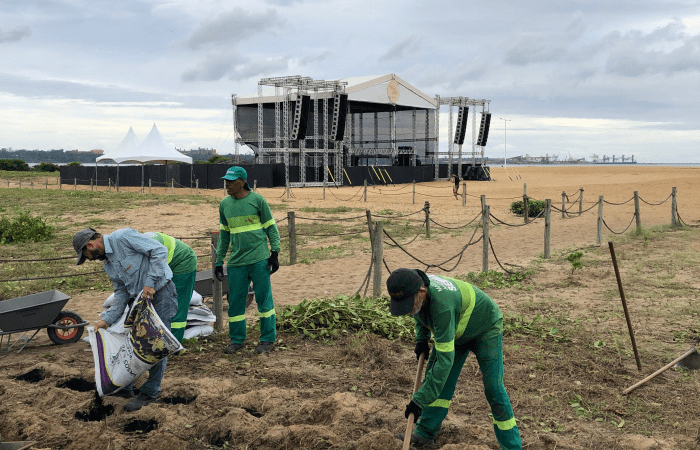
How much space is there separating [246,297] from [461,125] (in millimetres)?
40668

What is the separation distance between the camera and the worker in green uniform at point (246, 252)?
621cm

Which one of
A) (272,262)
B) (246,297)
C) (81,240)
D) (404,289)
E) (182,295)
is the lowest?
(246,297)

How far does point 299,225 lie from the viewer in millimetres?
17484

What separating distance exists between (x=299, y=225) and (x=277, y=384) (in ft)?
39.9

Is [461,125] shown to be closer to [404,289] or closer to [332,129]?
[332,129]

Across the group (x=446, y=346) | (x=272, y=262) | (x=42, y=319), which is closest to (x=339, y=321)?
(x=272, y=262)

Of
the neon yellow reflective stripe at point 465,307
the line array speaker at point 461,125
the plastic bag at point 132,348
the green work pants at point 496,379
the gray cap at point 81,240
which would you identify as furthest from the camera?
the line array speaker at point 461,125

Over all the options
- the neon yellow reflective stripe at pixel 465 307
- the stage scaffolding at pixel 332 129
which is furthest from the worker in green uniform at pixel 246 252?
the stage scaffolding at pixel 332 129

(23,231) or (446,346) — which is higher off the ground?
(446,346)

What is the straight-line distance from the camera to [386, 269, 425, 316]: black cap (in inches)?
131

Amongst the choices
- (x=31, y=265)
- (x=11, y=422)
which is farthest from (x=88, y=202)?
(x=11, y=422)

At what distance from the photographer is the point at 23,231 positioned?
14.3 m

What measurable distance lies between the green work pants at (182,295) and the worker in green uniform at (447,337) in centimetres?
258

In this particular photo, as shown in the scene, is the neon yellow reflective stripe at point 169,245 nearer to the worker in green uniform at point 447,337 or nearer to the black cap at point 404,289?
the worker in green uniform at point 447,337
